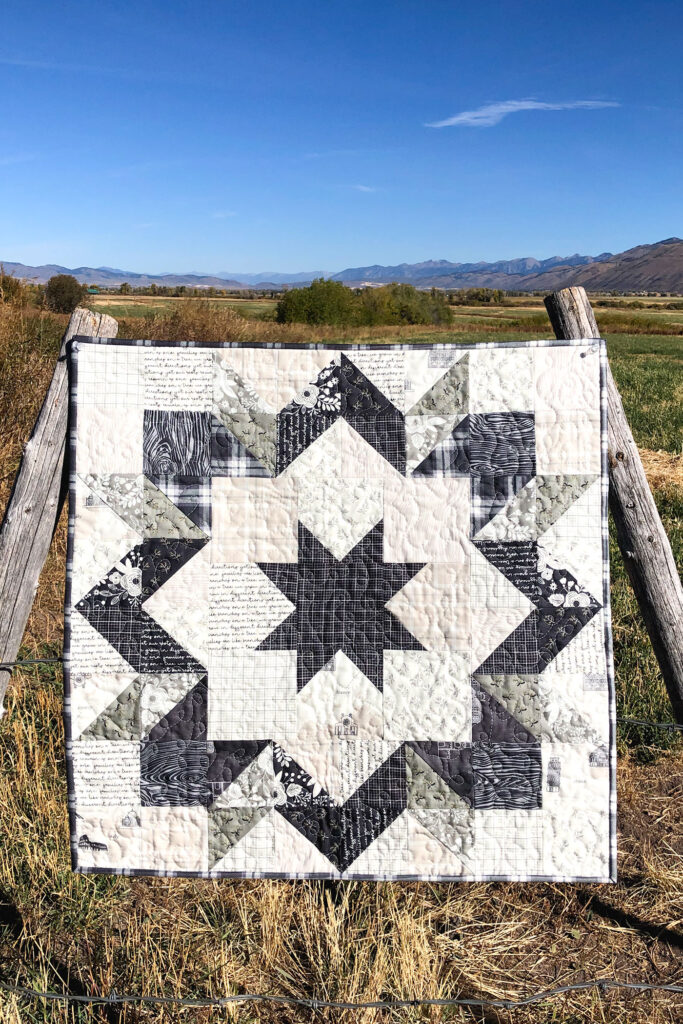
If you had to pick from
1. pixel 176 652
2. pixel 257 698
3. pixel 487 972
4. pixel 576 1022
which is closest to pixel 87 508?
pixel 176 652

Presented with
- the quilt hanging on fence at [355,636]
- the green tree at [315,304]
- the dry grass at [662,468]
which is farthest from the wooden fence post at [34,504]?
the green tree at [315,304]

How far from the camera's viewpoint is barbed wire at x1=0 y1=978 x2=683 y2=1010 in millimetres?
1848

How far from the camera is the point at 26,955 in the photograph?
81.9 inches

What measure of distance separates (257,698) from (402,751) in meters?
0.41

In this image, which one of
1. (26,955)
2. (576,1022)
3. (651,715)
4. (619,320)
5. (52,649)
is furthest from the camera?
(619,320)

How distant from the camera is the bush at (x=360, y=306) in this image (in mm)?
36812

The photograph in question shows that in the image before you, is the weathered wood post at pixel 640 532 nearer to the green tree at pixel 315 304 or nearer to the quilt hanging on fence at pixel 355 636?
the quilt hanging on fence at pixel 355 636

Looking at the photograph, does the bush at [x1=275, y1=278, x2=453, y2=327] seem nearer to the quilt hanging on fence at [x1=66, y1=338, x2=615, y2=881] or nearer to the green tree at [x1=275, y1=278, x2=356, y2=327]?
the green tree at [x1=275, y1=278, x2=356, y2=327]

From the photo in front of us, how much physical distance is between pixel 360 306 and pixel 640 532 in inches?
1776

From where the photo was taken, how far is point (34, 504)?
78.4 inches

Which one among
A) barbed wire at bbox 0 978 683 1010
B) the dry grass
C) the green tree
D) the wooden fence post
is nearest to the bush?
the green tree

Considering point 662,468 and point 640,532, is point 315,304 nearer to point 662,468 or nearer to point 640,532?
point 662,468

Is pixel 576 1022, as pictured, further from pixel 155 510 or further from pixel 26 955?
pixel 155 510

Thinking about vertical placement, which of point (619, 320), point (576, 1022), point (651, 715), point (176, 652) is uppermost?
point (619, 320)
